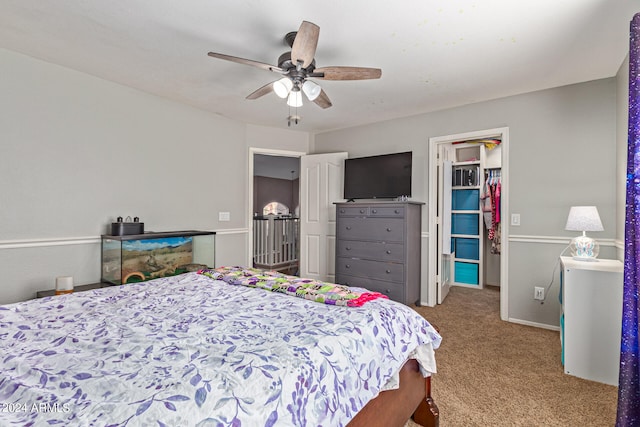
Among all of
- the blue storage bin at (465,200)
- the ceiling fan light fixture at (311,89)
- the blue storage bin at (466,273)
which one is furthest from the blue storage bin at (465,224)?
the ceiling fan light fixture at (311,89)

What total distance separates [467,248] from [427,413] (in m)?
4.03

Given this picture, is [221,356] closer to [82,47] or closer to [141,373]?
[141,373]

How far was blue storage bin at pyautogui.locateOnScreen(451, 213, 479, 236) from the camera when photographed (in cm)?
520

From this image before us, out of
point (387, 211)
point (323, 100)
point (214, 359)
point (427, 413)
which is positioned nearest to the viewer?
point (214, 359)

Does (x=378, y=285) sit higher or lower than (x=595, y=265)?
lower

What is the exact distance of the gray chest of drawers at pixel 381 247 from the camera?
3.67 metres

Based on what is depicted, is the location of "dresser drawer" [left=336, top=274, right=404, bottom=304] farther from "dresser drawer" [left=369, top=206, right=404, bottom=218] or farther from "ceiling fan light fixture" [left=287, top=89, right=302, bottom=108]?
"ceiling fan light fixture" [left=287, top=89, right=302, bottom=108]

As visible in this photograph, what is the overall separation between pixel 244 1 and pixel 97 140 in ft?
7.00

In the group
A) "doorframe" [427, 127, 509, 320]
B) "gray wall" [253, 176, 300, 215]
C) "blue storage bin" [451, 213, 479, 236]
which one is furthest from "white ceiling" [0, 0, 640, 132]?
"gray wall" [253, 176, 300, 215]

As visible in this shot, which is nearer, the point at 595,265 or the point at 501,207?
the point at 595,265

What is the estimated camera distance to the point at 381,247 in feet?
12.5

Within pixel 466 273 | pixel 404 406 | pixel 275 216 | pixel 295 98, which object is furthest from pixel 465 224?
pixel 404 406

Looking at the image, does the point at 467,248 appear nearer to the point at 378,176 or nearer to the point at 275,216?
the point at 378,176

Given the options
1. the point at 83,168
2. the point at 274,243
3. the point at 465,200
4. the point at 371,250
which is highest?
the point at 83,168
